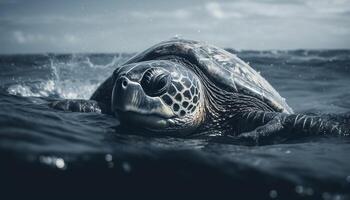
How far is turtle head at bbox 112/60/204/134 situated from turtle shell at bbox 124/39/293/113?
2.40ft

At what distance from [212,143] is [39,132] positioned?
1.79 meters

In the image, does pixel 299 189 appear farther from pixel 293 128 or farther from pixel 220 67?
pixel 220 67

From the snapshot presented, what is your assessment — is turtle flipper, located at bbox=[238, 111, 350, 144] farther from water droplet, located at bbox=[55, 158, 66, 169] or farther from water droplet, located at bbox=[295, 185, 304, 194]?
water droplet, located at bbox=[55, 158, 66, 169]

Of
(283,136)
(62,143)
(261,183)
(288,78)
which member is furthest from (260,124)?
(288,78)

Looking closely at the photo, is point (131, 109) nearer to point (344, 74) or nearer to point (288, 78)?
point (288, 78)

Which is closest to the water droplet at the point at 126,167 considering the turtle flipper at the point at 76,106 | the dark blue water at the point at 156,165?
the dark blue water at the point at 156,165

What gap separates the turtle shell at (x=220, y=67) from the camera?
510cm

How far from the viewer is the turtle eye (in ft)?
13.1

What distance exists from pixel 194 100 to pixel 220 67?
104cm

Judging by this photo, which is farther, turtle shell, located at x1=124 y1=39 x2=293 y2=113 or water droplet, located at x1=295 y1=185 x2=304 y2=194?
turtle shell, located at x1=124 y1=39 x2=293 y2=113

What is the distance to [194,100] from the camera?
14.4 ft

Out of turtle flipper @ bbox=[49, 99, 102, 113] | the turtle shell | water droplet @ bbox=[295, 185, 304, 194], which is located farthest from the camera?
turtle flipper @ bbox=[49, 99, 102, 113]

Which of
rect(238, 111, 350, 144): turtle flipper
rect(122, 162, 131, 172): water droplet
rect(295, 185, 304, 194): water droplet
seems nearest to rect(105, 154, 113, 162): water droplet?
rect(122, 162, 131, 172): water droplet

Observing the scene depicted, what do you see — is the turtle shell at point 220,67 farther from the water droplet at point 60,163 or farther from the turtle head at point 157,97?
the water droplet at point 60,163
